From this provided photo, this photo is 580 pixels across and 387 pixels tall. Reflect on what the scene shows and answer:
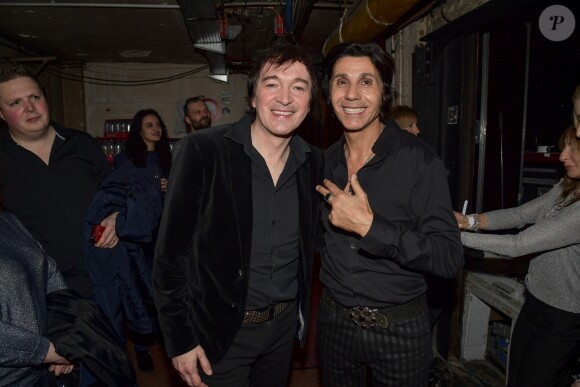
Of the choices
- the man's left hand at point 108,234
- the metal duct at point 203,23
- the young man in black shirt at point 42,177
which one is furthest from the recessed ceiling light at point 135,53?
the man's left hand at point 108,234

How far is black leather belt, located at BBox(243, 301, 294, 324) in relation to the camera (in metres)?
1.66

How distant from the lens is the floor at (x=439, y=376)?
318 cm

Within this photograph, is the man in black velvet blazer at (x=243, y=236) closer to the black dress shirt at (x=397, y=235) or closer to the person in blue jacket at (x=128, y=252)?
the black dress shirt at (x=397, y=235)

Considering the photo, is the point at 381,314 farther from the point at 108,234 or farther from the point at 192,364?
the point at 108,234

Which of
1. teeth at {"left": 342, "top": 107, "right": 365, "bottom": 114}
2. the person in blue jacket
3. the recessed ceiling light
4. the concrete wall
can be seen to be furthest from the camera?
the concrete wall

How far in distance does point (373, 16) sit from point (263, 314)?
8.51 ft

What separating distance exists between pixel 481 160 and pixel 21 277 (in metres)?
3.61

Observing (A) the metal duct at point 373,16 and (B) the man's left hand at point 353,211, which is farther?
(A) the metal duct at point 373,16

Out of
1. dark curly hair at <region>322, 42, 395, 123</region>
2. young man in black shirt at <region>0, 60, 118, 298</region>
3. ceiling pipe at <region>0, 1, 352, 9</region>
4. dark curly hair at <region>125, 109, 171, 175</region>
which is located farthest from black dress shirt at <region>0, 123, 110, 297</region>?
ceiling pipe at <region>0, 1, 352, 9</region>

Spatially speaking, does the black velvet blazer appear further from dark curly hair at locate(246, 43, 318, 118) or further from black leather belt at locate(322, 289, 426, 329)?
black leather belt at locate(322, 289, 426, 329)

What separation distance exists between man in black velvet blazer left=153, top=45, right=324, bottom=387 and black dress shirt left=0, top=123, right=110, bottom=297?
115 cm

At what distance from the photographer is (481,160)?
359 cm

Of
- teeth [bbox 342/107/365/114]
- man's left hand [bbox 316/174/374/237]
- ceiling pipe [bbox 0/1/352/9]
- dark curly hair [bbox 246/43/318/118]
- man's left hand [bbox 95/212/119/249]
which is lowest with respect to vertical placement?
man's left hand [bbox 95/212/119/249]

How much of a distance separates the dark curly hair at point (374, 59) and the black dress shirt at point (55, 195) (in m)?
1.68
